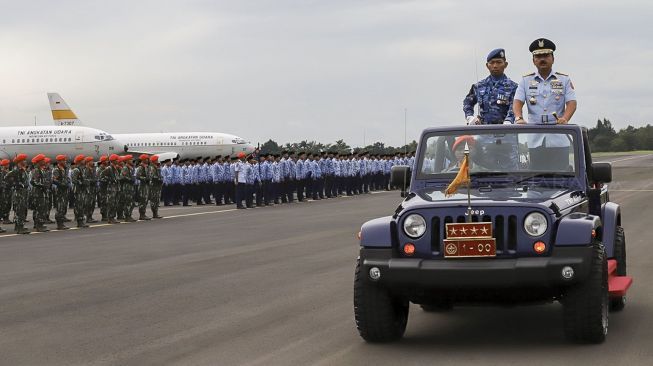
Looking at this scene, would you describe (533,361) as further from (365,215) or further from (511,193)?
(365,215)

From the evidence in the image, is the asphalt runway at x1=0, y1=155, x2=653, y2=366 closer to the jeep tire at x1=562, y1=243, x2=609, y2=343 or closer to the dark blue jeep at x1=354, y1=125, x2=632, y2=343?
the jeep tire at x1=562, y1=243, x2=609, y2=343

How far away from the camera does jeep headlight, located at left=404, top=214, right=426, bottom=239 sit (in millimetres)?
7984

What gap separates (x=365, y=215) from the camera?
1156 inches

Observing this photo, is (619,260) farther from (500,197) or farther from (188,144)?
(188,144)

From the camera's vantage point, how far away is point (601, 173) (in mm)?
8984

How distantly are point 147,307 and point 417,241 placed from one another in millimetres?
3942

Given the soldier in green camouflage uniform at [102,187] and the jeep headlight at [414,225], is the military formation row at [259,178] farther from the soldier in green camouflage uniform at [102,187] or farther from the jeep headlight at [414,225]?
the jeep headlight at [414,225]

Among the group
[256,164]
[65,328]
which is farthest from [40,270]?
[256,164]

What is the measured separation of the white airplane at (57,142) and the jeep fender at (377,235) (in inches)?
2333

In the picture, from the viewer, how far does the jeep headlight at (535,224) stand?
306 inches

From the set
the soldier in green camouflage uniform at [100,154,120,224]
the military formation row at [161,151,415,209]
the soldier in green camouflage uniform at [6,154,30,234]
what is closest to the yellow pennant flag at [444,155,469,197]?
the soldier in green camouflage uniform at [6,154,30,234]

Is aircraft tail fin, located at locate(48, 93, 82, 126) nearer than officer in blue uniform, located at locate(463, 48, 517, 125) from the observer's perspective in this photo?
No

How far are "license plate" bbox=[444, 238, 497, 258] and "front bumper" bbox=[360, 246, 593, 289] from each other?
4cm

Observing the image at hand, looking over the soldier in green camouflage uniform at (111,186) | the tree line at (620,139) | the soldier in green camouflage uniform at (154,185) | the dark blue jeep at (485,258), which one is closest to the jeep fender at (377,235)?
the dark blue jeep at (485,258)
